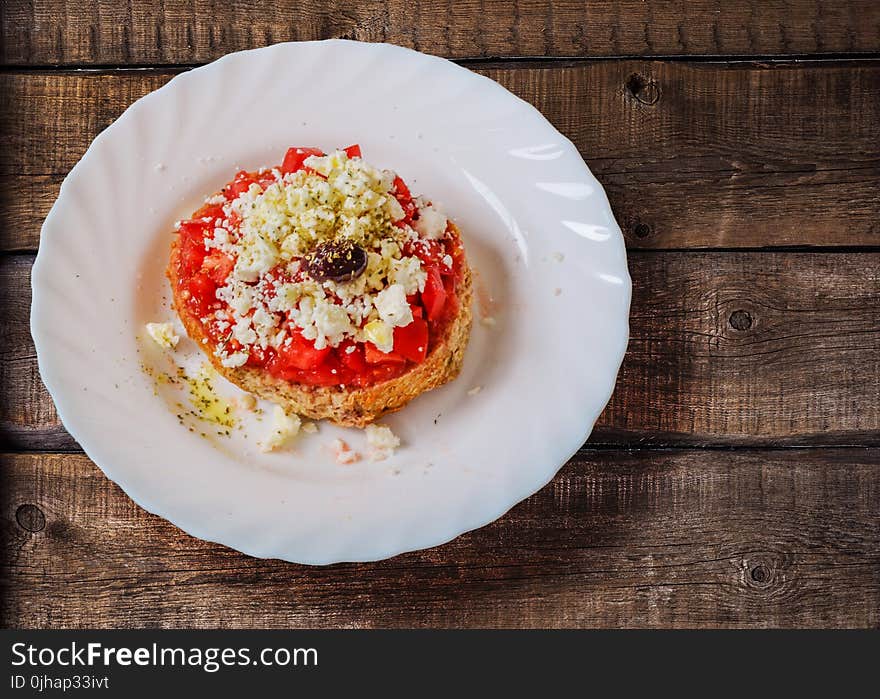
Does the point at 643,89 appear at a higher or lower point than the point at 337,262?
higher

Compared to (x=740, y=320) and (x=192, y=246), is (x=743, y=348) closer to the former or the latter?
(x=740, y=320)

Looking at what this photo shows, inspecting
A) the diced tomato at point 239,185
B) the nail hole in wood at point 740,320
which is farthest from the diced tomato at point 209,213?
the nail hole in wood at point 740,320

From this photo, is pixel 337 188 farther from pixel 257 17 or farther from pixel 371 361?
pixel 257 17

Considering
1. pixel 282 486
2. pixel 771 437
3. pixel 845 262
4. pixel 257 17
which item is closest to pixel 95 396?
pixel 282 486

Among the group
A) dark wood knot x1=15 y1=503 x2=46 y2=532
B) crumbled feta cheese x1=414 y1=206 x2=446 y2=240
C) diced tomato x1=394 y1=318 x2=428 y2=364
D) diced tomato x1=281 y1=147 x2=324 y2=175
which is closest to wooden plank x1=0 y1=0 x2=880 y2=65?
diced tomato x1=281 y1=147 x2=324 y2=175

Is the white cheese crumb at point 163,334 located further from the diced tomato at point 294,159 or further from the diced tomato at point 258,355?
the diced tomato at point 294,159

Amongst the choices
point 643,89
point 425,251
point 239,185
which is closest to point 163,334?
point 239,185
